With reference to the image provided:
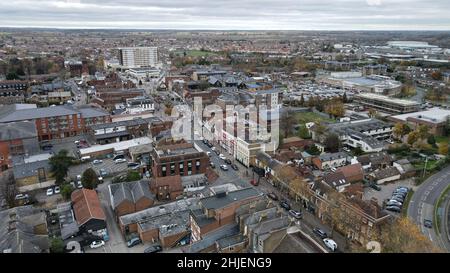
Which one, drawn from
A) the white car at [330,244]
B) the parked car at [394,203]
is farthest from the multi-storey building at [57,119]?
the parked car at [394,203]

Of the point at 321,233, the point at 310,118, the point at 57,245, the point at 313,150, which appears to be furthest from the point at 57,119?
the point at 310,118

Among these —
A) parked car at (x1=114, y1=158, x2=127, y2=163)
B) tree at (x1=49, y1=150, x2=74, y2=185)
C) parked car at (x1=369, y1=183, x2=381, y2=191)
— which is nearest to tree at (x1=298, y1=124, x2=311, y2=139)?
parked car at (x1=369, y1=183, x2=381, y2=191)

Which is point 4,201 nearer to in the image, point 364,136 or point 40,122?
point 40,122

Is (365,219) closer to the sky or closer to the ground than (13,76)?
closer to the ground

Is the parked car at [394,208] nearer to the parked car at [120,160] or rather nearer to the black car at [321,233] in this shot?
the black car at [321,233]

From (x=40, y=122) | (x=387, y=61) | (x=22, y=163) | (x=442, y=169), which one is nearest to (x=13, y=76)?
(x=40, y=122)
